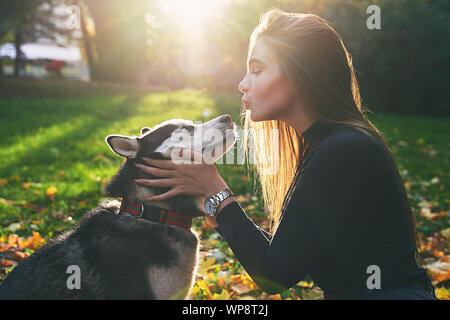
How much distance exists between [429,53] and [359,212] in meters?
18.7

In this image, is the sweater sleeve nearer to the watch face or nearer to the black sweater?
the black sweater

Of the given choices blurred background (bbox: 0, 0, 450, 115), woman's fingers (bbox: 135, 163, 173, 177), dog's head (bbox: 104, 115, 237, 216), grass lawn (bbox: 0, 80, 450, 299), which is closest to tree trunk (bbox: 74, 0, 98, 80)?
blurred background (bbox: 0, 0, 450, 115)

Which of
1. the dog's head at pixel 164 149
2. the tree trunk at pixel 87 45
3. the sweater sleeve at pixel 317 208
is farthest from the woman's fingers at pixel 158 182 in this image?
the tree trunk at pixel 87 45

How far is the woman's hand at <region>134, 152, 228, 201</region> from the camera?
272cm

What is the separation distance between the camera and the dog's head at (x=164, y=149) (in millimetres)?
2883

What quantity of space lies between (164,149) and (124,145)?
30cm

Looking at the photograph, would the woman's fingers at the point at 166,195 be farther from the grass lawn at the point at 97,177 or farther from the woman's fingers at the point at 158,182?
the grass lawn at the point at 97,177

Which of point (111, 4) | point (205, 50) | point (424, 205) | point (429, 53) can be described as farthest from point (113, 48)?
point (424, 205)

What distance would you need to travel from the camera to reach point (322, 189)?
A: 2.28 metres

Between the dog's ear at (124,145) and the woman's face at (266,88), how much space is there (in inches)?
34.9

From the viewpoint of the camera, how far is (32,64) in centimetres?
5025

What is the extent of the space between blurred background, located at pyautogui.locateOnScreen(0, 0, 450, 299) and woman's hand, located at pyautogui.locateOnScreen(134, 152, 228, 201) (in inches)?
40.4

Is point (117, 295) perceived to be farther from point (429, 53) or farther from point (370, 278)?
point (429, 53)

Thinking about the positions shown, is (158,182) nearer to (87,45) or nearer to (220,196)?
(220,196)
